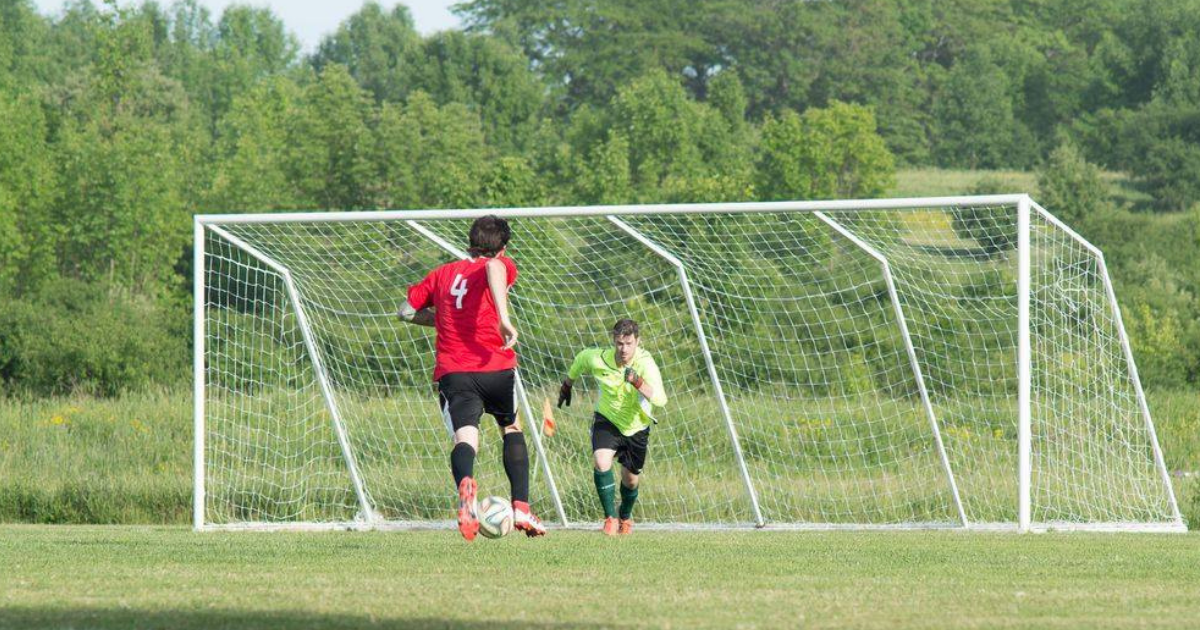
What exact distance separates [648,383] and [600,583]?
4328mm

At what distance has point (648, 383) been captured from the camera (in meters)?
11.4

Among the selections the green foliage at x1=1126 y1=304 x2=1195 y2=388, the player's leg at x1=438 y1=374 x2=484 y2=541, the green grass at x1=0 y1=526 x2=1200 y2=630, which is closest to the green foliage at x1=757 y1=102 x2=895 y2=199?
the green foliage at x1=1126 y1=304 x2=1195 y2=388

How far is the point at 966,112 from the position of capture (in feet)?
248

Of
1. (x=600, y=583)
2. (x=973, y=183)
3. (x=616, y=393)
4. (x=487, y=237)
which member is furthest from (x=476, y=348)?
(x=973, y=183)

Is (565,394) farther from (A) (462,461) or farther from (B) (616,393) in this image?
(A) (462,461)

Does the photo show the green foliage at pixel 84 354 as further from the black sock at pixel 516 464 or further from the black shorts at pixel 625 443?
the black sock at pixel 516 464

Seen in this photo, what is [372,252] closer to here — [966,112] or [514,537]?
[514,537]

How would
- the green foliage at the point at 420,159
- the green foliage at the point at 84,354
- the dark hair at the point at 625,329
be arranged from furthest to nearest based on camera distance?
the green foliage at the point at 420,159
the green foliage at the point at 84,354
the dark hair at the point at 625,329

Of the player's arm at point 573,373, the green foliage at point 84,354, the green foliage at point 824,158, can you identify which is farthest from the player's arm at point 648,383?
the green foliage at point 824,158

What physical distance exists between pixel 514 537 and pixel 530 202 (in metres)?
35.4

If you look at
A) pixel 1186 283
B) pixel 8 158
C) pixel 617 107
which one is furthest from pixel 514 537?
pixel 617 107

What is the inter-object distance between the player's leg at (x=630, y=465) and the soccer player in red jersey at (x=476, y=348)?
3228 millimetres

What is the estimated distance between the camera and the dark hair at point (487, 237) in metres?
8.49

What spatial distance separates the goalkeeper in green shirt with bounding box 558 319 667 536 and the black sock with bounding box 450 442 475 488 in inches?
122
